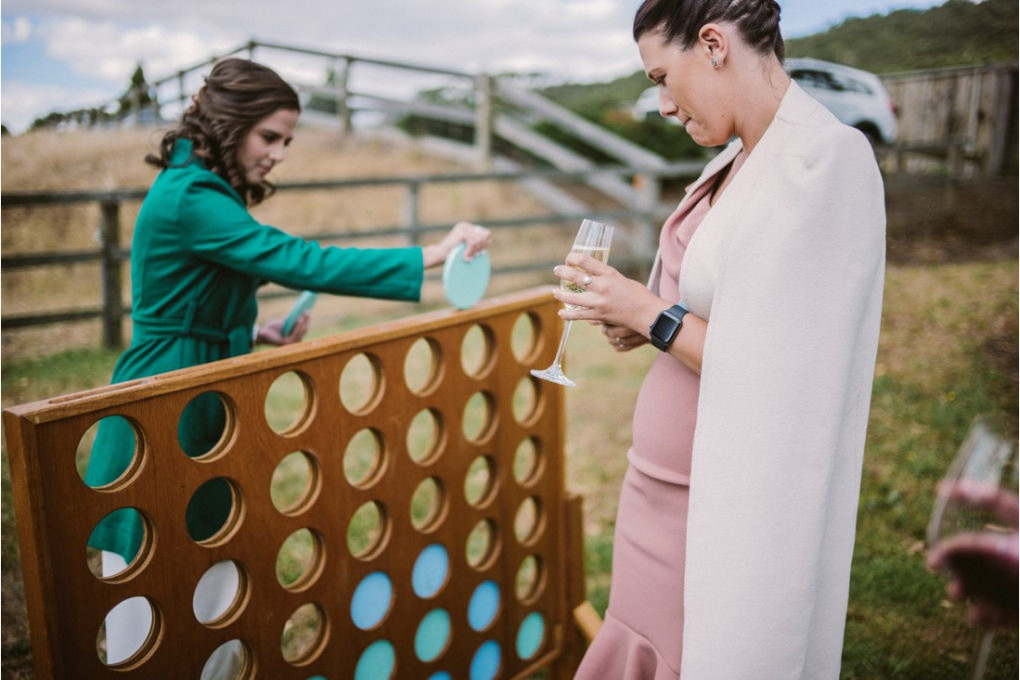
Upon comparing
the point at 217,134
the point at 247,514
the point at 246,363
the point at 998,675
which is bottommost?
the point at 998,675

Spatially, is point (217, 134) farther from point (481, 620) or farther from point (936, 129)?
point (936, 129)

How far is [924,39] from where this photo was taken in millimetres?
4043

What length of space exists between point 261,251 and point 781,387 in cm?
109

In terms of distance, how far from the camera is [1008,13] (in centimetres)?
354

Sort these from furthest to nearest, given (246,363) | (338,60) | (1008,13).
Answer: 1. (338,60)
2. (1008,13)
3. (246,363)

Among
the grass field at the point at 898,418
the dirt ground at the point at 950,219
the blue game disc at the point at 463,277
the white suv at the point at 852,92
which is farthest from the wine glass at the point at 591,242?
the dirt ground at the point at 950,219

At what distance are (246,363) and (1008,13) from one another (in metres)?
3.81

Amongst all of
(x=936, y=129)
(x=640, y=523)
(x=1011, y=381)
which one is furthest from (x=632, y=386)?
(x=640, y=523)

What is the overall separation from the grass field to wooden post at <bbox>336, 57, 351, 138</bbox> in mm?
3778

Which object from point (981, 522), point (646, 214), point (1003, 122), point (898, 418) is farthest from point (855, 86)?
point (981, 522)

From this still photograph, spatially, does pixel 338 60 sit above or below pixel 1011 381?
above

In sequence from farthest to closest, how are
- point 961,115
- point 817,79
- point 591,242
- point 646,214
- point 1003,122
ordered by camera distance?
point 646,214, point 817,79, point 961,115, point 1003,122, point 591,242

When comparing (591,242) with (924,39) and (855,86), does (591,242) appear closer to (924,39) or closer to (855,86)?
(924,39)

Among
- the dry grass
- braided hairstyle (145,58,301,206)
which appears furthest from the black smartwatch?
the dry grass
